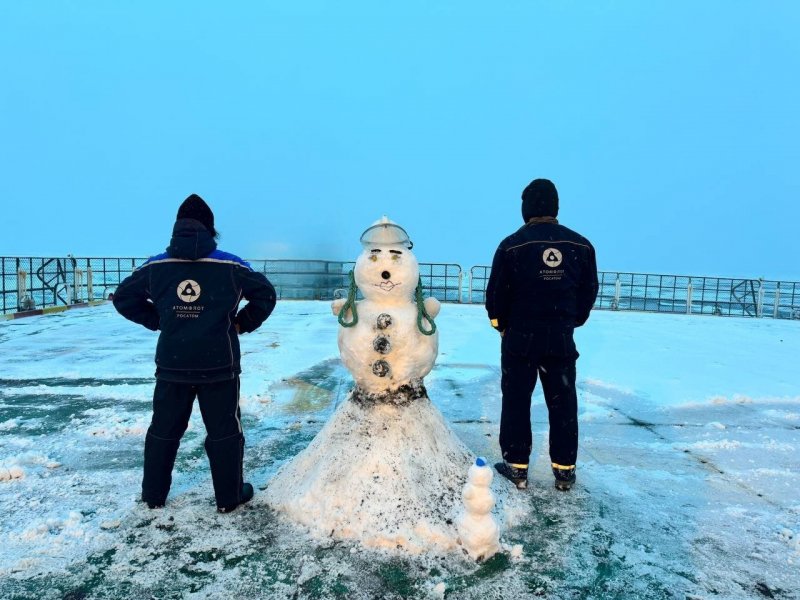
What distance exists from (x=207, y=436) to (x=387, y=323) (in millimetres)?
1079

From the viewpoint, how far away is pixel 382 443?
8.53ft

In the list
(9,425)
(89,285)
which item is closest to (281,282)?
(89,285)

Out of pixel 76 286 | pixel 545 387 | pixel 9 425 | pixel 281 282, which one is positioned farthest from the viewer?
pixel 281 282

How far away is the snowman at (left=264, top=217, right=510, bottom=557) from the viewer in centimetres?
235

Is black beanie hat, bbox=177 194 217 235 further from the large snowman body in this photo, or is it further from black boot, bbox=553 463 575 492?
black boot, bbox=553 463 575 492

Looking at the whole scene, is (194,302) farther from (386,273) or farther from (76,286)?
(76,286)

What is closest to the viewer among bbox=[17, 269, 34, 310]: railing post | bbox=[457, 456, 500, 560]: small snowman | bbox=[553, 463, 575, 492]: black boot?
bbox=[457, 456, 500, 560]: small snowman

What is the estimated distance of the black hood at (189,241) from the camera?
251 cm

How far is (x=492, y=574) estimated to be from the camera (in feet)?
6.91

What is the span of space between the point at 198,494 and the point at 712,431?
3823 mm

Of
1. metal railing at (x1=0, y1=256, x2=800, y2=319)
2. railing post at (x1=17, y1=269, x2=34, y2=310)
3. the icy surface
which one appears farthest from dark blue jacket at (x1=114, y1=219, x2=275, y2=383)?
railing post at (x1=17, y1=269, x2=34, y2=310)

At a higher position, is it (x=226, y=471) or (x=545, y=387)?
(x=545, y=387)

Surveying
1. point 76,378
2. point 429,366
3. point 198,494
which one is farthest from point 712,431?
point 76,378

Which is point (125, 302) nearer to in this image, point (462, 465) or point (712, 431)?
point (462, 465)
